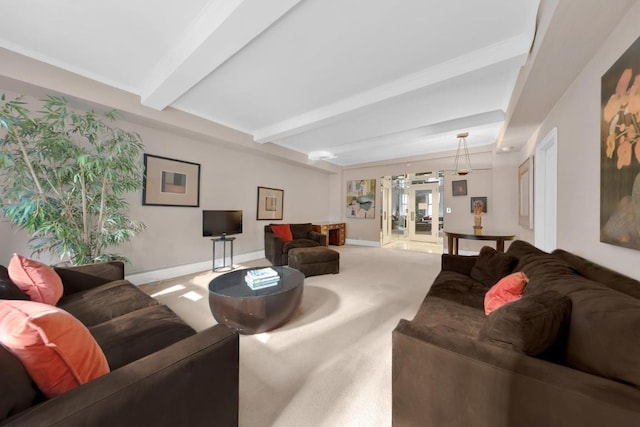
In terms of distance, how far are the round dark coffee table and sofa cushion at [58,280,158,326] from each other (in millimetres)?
498

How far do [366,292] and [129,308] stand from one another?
8.06ft

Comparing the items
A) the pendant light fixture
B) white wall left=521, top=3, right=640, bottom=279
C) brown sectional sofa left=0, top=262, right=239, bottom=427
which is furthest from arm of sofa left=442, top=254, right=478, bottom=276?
the pendant light fixture

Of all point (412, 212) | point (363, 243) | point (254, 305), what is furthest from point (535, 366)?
point (412, 212)

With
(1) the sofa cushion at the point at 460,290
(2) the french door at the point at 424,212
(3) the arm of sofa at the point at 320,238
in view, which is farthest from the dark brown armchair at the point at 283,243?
(2) the french door at the point at 424,212

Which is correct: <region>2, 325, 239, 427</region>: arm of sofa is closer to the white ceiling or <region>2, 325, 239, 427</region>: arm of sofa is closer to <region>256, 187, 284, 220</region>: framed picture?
the white ceiling

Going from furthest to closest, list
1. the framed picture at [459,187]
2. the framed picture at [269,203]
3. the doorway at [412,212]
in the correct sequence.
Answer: the doorway at [412,212]
the framed picture at [459,187]
the framed picture at [269,203]

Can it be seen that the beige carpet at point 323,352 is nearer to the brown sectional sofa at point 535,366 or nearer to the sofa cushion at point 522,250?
the brown sectional sofa at point 535,366

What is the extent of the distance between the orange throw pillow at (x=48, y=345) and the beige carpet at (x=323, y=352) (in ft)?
2.77

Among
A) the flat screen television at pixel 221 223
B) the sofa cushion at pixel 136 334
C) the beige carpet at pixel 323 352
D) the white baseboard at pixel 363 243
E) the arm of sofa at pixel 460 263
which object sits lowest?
the beige carpet at pixel 323 352

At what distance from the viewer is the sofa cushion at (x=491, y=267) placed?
2.03 meters

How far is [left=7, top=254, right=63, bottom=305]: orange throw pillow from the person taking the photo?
1.53 m

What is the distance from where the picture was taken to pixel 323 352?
Answer: 180 cm

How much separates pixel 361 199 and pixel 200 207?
15.0ft

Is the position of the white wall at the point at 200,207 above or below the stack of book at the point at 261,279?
above
